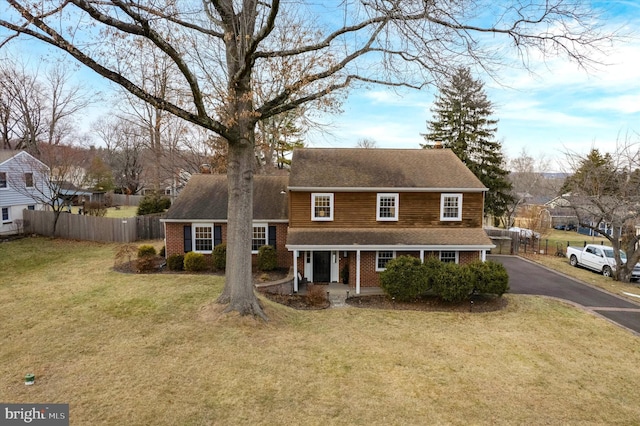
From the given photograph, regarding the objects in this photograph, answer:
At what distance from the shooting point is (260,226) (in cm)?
1877

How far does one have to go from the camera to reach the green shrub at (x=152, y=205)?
3080cm

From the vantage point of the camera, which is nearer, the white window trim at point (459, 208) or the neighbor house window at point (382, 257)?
the neighbor house window at point (382, 257)

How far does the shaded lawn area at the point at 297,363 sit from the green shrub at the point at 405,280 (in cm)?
165

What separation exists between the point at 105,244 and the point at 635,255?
1257 inches

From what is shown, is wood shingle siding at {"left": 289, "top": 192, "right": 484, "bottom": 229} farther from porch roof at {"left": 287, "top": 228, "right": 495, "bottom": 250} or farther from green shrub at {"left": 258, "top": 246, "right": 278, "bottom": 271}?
green shrub at {"left": 258, "top": 246, "right": 278, "bottom": 271}

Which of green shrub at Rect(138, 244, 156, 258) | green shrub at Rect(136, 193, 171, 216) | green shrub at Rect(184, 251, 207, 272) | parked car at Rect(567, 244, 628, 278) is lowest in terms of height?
parked car at Rect(567, 244, 628, 278)

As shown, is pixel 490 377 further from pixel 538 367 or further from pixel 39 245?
pixel 39 245

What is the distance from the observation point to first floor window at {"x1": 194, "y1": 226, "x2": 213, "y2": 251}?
740 inches

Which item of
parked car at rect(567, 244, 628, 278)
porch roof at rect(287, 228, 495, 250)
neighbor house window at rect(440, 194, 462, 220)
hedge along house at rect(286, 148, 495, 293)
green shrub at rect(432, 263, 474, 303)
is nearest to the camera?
green shrub at rect(432, 263, 474, 303)

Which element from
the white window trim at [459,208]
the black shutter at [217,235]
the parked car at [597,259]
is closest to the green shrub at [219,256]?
the black shutter at [217,235]

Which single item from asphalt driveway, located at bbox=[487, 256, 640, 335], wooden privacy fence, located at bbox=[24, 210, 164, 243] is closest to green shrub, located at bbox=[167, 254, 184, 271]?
wooden privacy fence, located at bbox=[24, 210, 164, 243]

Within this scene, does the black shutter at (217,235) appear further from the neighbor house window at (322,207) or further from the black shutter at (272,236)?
the neighbor house window at (322,207)

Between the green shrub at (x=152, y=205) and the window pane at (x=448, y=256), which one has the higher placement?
the green shrub at (x=152, y=205)

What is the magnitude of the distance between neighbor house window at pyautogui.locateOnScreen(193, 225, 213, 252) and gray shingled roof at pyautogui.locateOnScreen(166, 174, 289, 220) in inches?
27.7
